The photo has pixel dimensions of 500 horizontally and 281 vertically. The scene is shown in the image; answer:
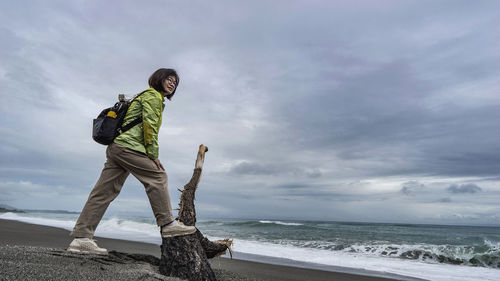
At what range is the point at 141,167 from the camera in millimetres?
3088

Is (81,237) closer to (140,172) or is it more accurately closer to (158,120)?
(140,172)

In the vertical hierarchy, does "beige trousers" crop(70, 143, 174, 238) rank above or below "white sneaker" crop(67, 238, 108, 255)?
above

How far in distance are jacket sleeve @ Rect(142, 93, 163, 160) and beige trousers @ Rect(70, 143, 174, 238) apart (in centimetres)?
10

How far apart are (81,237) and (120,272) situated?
0.80 m

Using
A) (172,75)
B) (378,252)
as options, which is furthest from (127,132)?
(378,252)

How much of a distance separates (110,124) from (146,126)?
380 millimetres

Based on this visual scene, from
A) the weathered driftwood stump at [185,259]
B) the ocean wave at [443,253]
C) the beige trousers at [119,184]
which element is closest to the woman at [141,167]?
the beige trousers at [119,184]

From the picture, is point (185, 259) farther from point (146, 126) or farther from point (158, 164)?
point (146, 126)

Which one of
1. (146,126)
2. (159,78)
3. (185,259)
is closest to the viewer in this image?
(146,126)

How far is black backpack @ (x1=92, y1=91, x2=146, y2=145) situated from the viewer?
3.14 m

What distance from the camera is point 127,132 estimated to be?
3.16m

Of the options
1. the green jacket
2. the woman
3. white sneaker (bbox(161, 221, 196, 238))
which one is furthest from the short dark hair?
white sneaker (bbox(161, 221, 196, 238))

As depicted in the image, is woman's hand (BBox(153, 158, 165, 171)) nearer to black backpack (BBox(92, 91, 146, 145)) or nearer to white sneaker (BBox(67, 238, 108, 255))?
black backpack (BBox(92, 91, 146, 145))

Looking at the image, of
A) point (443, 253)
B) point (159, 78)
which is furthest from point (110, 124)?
point (443, 253)
